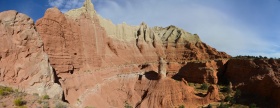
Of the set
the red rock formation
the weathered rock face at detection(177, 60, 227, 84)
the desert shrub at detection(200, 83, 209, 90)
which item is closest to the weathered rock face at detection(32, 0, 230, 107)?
the red rock formation

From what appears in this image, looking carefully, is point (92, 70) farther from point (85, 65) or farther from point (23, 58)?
point (23, 58)

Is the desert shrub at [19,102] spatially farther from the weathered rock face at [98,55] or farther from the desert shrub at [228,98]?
the desert shrub at [228,98]

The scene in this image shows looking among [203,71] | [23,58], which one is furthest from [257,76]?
[23,58]

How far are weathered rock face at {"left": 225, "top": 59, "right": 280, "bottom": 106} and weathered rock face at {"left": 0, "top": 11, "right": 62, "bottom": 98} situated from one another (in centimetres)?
3110

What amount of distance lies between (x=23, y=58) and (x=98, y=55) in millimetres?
33750

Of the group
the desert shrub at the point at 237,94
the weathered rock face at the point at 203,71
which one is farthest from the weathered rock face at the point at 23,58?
the weathered rock face at the point at 203,71

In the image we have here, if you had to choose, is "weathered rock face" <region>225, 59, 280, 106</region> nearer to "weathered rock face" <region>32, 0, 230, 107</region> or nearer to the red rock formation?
the red rock formation

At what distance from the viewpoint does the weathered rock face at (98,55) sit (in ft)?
140

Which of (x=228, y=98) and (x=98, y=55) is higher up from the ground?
(x=98, y=55)

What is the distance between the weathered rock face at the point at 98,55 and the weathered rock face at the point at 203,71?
9701 millimetres

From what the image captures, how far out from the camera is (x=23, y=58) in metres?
23.8

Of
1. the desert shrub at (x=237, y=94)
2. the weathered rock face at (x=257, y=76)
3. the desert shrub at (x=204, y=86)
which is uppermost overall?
the weathered rock face at (x=257, y=76)

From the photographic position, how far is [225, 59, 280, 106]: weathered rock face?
130ft

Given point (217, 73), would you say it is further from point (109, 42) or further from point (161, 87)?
point (109, 42)
